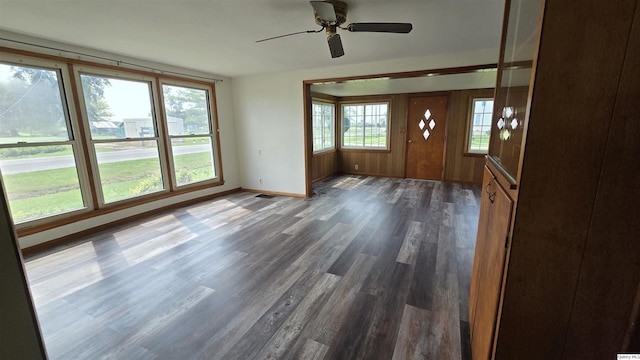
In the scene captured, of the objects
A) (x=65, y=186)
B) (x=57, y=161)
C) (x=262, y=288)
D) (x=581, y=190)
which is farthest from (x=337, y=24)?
(x=65, y=186)

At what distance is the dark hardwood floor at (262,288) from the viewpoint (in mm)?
1694

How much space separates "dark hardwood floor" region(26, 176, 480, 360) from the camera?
5.56 ft

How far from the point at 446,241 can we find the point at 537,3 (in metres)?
2.76

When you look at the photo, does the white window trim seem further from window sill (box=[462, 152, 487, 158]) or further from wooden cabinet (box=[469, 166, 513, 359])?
wooden cabinet (box=[469, 166, 513, 359])

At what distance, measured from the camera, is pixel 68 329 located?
1.84 metres

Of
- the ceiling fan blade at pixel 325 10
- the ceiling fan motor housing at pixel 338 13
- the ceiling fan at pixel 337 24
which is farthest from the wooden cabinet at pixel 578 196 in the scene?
the ceiling fan motor housing at pixel 338 13

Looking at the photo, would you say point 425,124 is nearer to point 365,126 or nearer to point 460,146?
point 460,146

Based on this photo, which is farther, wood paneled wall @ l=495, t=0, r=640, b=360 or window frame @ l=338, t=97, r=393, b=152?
window frame @ l=338, t=97, r=393, b=152

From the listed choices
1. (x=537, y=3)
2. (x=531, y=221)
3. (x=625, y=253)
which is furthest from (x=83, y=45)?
(x=625, y=253)

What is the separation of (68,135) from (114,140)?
49cm

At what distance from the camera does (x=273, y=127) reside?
5.21 m

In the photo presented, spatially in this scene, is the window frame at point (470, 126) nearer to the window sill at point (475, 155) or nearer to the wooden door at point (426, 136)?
the window sill at point (475, 155)

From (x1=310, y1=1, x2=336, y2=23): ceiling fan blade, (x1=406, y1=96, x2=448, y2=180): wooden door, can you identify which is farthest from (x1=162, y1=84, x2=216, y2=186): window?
(x1=406, y1=96, x2=448, y2=180): wooden door

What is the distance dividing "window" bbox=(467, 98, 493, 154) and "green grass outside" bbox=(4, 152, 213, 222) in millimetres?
6373
